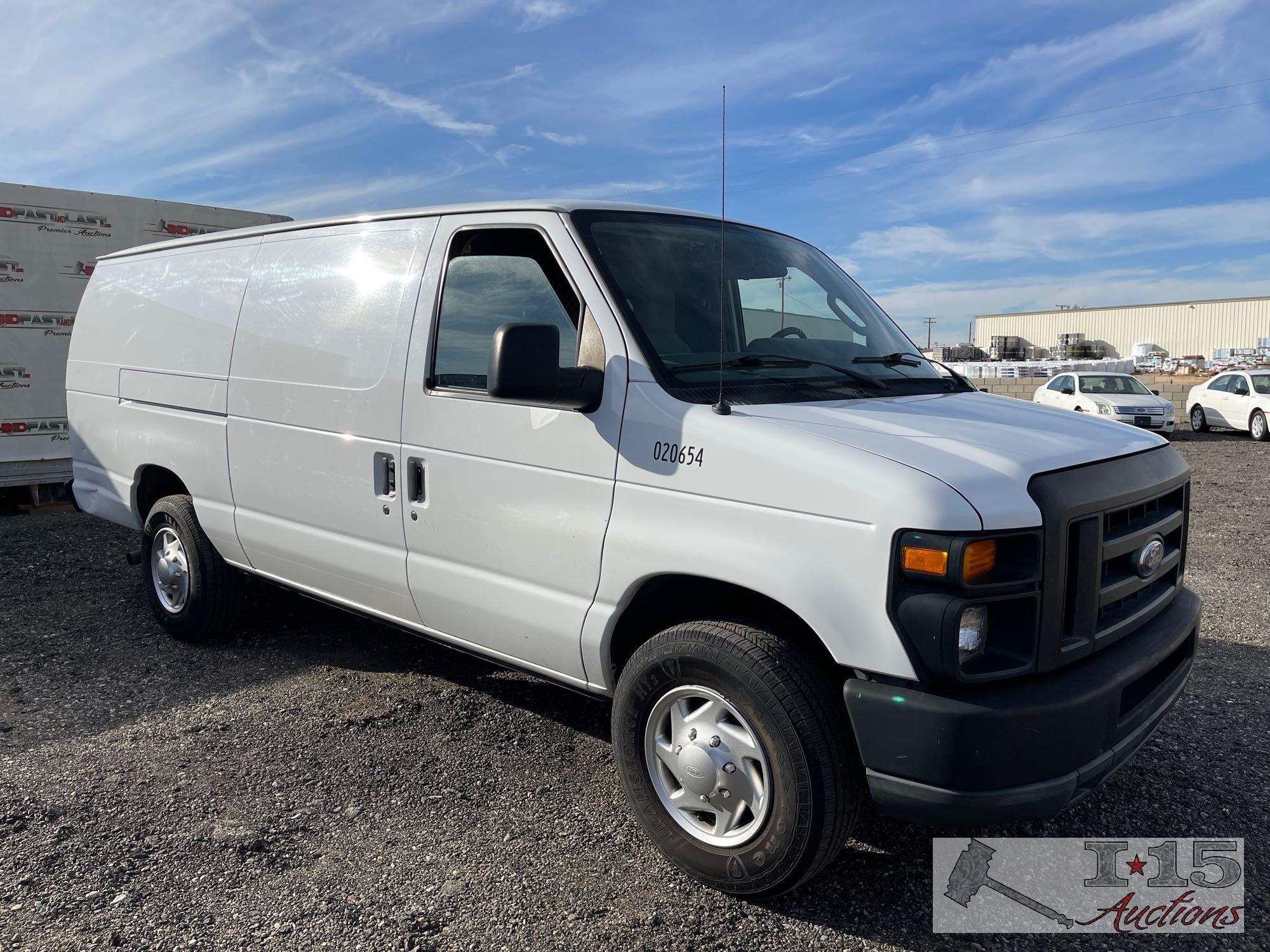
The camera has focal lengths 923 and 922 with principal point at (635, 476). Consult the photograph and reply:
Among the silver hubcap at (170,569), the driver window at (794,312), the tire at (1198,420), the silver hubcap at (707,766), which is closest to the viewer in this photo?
the silver hubcap at (707,766)

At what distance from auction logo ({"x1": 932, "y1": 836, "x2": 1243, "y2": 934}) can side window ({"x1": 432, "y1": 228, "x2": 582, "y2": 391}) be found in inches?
86.4

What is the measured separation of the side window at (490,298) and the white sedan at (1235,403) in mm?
19607

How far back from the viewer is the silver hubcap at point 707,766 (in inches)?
109

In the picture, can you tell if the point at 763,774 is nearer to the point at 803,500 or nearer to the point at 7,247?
the point at 803,500

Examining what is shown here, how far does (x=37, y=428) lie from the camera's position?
29.9 feet

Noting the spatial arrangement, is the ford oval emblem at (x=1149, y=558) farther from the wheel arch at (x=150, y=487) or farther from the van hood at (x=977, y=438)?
the wheel arch at (x=150, y=487)

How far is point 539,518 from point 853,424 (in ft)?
3.73

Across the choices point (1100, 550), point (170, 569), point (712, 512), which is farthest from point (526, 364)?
point (170, 569)

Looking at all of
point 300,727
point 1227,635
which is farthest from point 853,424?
point 1227,635

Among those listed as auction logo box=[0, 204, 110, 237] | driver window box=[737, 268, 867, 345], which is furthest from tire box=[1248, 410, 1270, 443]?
auction logo box=[0, 204, 110, 237]

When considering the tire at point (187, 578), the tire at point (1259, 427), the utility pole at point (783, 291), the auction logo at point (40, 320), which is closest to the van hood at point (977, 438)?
the utility pole at point (783, 291)

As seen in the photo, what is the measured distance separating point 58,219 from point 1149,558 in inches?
391

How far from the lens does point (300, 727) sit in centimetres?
417

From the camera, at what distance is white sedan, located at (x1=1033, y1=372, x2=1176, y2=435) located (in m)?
19.0
